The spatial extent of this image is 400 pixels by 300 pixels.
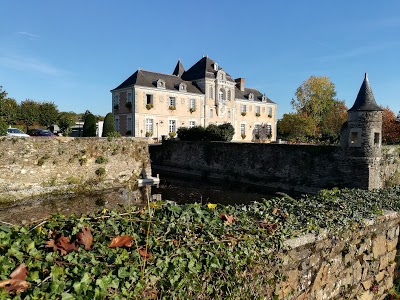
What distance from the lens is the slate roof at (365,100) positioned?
14625 mm

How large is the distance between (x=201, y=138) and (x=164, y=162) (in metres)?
4.18

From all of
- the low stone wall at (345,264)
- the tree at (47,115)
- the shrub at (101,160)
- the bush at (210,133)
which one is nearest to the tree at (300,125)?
the bush at (210,133)

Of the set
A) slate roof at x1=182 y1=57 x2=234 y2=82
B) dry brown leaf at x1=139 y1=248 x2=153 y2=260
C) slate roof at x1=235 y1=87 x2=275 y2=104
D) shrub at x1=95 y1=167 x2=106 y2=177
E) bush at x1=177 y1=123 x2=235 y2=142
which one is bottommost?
shrub at x1=95 y1=167 x2=106 y2=177

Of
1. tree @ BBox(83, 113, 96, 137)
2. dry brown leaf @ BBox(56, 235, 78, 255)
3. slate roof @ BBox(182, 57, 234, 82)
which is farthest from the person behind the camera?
slate roof @ BBox(182, 57, 234, 82)

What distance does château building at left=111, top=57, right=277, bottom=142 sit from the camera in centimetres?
3222

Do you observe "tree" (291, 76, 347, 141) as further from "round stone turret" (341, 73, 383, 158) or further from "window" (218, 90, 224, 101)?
"round stone turret" (341, 73, 383, 158)

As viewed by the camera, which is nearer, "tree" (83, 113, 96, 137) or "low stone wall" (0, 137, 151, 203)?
"low stone wall" (0, 137, 151, 203)

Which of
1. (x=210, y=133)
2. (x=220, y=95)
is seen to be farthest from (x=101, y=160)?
(x=220, y=95)

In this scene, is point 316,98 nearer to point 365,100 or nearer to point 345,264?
point 365,100

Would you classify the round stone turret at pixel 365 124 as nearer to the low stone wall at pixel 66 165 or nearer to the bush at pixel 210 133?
the low stone wall at pixel 66 165

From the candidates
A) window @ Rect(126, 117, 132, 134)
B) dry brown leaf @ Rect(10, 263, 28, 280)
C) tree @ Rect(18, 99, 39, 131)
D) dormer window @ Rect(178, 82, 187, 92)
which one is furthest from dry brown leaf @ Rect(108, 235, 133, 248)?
tree @ Rect(18, 99, 39, 131)

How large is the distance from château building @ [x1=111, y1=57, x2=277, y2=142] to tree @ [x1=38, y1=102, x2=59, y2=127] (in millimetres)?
14005

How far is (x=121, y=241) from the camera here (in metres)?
2.28

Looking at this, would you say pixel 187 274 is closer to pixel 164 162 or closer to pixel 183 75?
pixel 164 162
